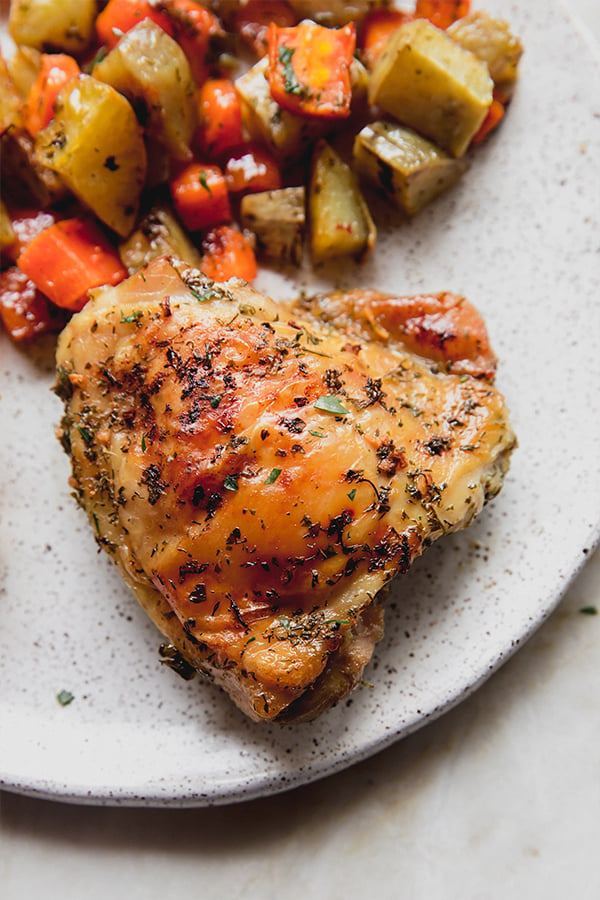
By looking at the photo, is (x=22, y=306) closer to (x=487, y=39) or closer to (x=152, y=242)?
(x=152, y=242)

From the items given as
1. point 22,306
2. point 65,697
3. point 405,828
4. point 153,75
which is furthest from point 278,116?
point 405,828

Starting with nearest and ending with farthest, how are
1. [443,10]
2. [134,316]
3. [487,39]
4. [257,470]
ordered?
[257,470], [134,316], [487,39], [443,10]

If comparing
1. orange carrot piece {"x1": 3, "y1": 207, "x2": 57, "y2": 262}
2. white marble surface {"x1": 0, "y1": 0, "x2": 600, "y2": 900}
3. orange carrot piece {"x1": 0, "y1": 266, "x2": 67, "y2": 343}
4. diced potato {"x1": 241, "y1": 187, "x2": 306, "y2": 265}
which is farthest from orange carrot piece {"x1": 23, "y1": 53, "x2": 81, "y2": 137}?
white marble surface {"x1": 0, "y1": 0, "x2": 600, "y2": 900}

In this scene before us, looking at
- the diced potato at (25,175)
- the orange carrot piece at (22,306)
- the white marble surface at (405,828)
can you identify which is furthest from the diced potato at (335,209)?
the white marble surface at (405,828)

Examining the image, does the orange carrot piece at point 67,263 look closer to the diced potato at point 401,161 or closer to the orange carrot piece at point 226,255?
the orange carrot piece at point 226,255

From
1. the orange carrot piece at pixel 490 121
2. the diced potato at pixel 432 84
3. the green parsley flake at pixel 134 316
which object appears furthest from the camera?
the orange carrot piece at pixel 490 121

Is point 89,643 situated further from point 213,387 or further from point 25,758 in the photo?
point 213,387
